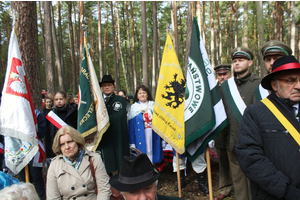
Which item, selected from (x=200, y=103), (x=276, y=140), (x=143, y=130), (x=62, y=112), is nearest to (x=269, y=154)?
(x=276, y=140)

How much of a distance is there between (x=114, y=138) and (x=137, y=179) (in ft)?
8.59

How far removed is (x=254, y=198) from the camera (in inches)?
80.7

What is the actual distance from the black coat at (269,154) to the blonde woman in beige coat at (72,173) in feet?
5.37

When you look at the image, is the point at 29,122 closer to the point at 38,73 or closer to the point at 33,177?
the point at 33,177

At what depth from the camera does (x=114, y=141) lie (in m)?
4.14

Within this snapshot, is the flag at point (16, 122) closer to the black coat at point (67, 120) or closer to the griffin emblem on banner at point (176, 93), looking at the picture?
the black coat at point (67, 120)

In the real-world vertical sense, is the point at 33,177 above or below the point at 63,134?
below

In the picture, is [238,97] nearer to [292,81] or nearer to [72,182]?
[292,81]

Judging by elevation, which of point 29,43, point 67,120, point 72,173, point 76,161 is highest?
point 29,43

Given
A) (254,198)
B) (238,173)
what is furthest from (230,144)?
(254,198)

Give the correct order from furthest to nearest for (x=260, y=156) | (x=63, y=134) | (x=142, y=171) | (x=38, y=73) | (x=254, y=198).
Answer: (x=38, y=73) < (x=63, y=134) < (x=254, y=198) < (x=260, y=156) < (x=142, y=171)

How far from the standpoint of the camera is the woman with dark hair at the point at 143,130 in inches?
173

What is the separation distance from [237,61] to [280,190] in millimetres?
2004

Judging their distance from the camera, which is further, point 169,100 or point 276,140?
point 169,100
